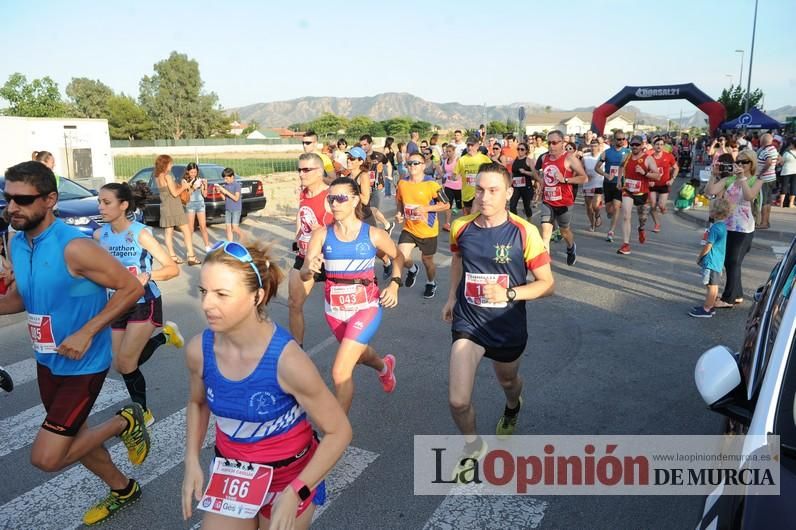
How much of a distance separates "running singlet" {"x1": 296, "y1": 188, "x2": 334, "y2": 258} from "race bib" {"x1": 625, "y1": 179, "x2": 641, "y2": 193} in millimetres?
7248

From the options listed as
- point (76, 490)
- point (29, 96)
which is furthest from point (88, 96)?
point (76, 490)

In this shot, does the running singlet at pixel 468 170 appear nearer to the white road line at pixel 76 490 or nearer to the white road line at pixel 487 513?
the white road line at pixel 76 490

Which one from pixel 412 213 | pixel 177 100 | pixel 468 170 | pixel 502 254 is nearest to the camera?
pixel 502 254

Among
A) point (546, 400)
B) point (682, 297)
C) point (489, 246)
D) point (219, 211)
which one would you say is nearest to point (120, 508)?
point (489, 246)

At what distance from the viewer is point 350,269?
471 centimetres

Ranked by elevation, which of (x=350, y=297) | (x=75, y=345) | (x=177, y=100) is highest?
(x=177, y=100)

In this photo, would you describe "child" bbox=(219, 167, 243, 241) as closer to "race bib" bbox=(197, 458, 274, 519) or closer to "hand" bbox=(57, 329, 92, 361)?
"hand" bbox=(57, 329, 92, 361)

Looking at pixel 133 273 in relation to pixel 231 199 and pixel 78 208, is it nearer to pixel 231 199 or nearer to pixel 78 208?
pixel 231 199

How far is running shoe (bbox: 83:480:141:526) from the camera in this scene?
351cm

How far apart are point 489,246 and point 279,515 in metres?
2.39

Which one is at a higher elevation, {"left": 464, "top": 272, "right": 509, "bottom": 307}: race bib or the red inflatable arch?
the red inflatable arch

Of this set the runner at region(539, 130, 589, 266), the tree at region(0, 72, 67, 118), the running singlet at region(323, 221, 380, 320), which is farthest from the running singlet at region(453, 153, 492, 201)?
the tree at region(0, 72, 67, 118)

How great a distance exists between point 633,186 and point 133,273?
9375mm

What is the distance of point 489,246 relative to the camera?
4.00 m
